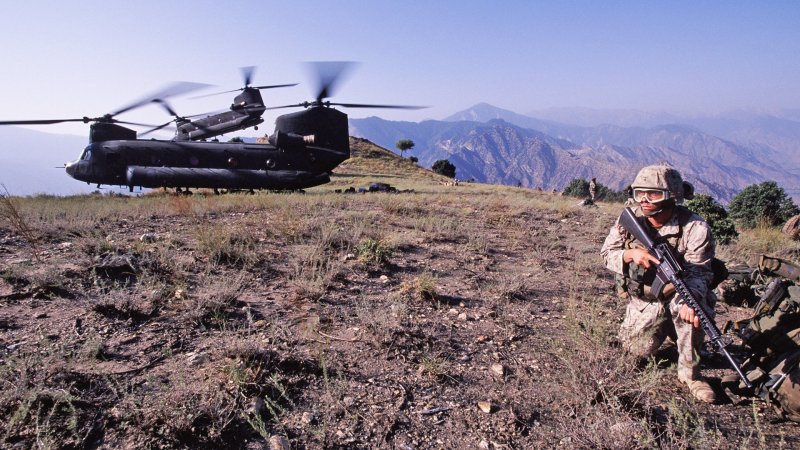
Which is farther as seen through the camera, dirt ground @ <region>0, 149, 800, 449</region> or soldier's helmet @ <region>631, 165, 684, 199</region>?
soldier's helmet @ <region>631, 165, 684, 199</region>

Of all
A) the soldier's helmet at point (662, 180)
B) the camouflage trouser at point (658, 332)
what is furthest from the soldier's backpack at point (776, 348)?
the soldier's helmet at point (662, 180)

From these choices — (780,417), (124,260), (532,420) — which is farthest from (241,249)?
(780,417)

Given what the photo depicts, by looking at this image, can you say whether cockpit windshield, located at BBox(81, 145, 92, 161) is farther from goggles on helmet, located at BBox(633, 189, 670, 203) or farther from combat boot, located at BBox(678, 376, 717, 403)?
combat boot, located at BBox(678, 376, 717, 403)

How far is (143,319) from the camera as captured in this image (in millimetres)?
3496

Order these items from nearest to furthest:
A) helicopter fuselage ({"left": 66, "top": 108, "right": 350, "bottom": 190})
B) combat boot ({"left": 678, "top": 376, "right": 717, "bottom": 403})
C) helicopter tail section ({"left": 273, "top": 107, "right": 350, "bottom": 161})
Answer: combat boot ({"left": 678, "top": 376, "right": 717, "bottom": 403}) < helicopter fuselage ({"left": 66, "top": 108, "right": 350, "bottom": 190}) < helicopter tail section ({"left": 273, "top": 107, "right": 350, "bottom": 161})

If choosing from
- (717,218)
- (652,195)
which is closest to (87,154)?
(652,195)

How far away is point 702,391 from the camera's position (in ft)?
9.13

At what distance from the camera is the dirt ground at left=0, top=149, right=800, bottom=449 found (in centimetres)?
227

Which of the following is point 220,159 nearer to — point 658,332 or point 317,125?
point 317,125

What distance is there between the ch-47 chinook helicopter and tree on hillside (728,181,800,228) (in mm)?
13443

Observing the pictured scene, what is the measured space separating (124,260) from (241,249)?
1.33 m

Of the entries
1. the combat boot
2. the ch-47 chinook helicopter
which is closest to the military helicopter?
the ch-47 chinook helicopter

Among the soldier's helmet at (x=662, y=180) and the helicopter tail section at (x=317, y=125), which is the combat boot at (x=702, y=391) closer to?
the soldier's helmet at (x=662, y=180)

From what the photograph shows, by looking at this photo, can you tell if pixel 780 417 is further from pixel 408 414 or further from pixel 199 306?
pixel 199 306
